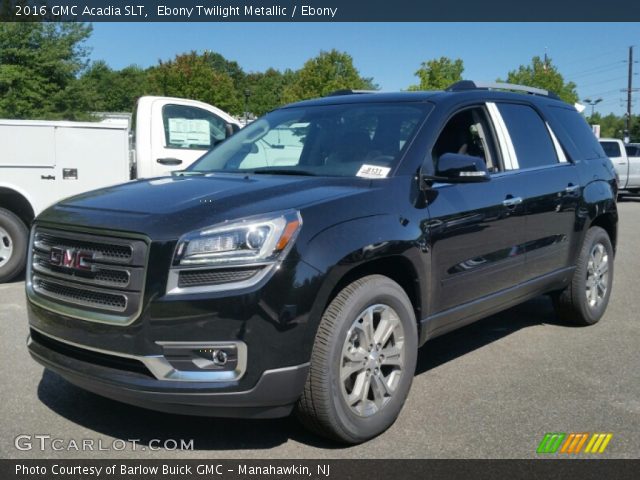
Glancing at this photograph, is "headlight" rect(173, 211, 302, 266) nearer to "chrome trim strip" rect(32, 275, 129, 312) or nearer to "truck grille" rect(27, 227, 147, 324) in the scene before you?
"truck grille" rect(27, 227, 147, 324)

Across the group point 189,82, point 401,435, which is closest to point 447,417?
point 401,435

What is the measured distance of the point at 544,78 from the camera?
4697 cm

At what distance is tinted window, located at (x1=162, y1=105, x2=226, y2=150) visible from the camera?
9.33 metres

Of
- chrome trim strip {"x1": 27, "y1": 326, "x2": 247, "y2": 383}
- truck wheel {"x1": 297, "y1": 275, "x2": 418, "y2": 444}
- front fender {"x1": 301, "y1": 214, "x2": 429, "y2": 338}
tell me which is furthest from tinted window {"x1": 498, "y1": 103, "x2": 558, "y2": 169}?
chrome trim strip {"x1": 27, "y1": 326, "x2": 247, "y2": 383}

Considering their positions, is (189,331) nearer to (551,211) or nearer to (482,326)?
(551,211)

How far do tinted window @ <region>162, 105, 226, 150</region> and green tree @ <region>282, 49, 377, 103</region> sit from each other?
31205mm

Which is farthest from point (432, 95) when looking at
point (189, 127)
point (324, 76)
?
point (324, 76)

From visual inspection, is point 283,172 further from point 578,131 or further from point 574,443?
point 578,131

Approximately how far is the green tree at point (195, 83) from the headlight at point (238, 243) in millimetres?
42871

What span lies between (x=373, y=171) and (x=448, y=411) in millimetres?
1467

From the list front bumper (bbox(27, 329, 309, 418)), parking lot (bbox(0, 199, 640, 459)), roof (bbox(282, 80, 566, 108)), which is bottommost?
parking lot (bbox(0, 199, 640, 459))

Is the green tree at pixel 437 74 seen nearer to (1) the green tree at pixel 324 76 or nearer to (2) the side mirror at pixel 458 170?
(1) the green tree at pixel 324 76

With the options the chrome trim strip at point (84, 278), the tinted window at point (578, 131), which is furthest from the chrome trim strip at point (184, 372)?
the tinted window at point (578, 131)

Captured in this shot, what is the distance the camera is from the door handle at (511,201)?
4.66 meters
